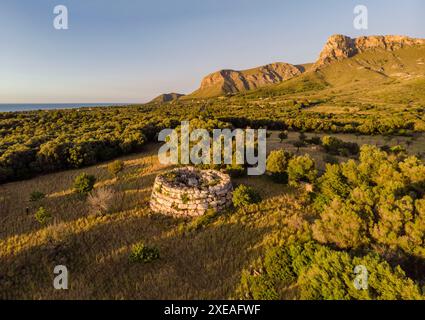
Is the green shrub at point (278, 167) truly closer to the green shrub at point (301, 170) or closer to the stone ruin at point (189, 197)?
the green shrub at point (301, 170)

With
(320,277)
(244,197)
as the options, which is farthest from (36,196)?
(320,277)

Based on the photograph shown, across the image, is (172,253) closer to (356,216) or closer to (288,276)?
(288,276)

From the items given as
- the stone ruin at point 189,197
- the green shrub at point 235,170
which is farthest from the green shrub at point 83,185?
the green shrub at point 235,170

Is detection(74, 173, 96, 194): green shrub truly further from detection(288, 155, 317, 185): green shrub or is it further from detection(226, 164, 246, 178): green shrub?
detection(288, 155, 317, 185): green shrub

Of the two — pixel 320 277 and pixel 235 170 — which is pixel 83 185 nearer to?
pixel 235 170
